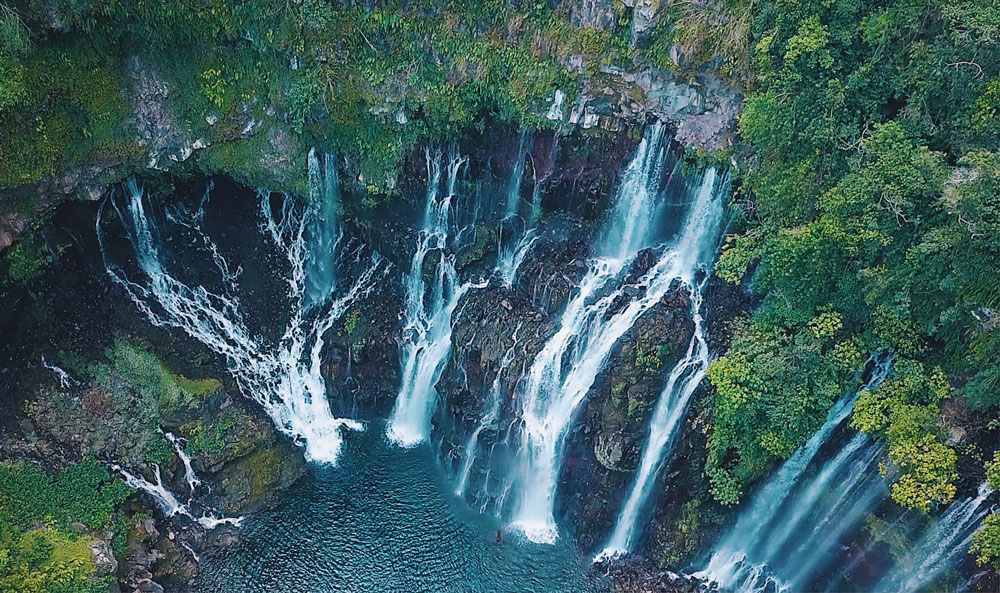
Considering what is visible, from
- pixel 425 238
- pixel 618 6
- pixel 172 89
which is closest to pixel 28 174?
pixel 172 89

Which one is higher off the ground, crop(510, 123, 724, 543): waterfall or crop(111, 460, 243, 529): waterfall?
crop(510, 123, 724, 543): waterfall

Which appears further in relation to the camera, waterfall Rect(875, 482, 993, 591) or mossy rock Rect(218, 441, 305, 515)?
mossy rock Rect(218, 441, 305, 515)

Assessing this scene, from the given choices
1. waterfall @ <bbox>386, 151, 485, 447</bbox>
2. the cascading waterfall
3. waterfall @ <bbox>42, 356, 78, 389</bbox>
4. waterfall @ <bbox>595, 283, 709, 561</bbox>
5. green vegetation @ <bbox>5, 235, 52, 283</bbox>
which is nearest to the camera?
waterfall @ <bbox>595, 283, 709, 561</bbox>

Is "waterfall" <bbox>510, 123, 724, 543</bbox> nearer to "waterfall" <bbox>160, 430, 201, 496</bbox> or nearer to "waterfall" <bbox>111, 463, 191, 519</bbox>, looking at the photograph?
"waterfall" <bbox>160, 430, 201, 496</bbox>

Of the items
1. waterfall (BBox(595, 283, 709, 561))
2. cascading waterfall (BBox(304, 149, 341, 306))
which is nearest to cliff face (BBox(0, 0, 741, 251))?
cascading waterfall (BBox(304, 149, 341, 306))

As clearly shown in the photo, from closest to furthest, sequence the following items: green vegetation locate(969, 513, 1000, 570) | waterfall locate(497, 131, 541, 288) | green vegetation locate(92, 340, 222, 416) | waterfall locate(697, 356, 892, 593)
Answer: green vegetation locate(969, 513, 1000, 570), waterfall locate(697, 356, 892, 593), green vegetation locate(92, 340, 222, 416), waterfall locate(497, 131, 541, 288)

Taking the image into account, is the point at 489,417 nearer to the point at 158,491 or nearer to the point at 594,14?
the point at 158,491

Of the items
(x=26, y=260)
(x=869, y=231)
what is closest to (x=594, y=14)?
(x=869, y=231)
